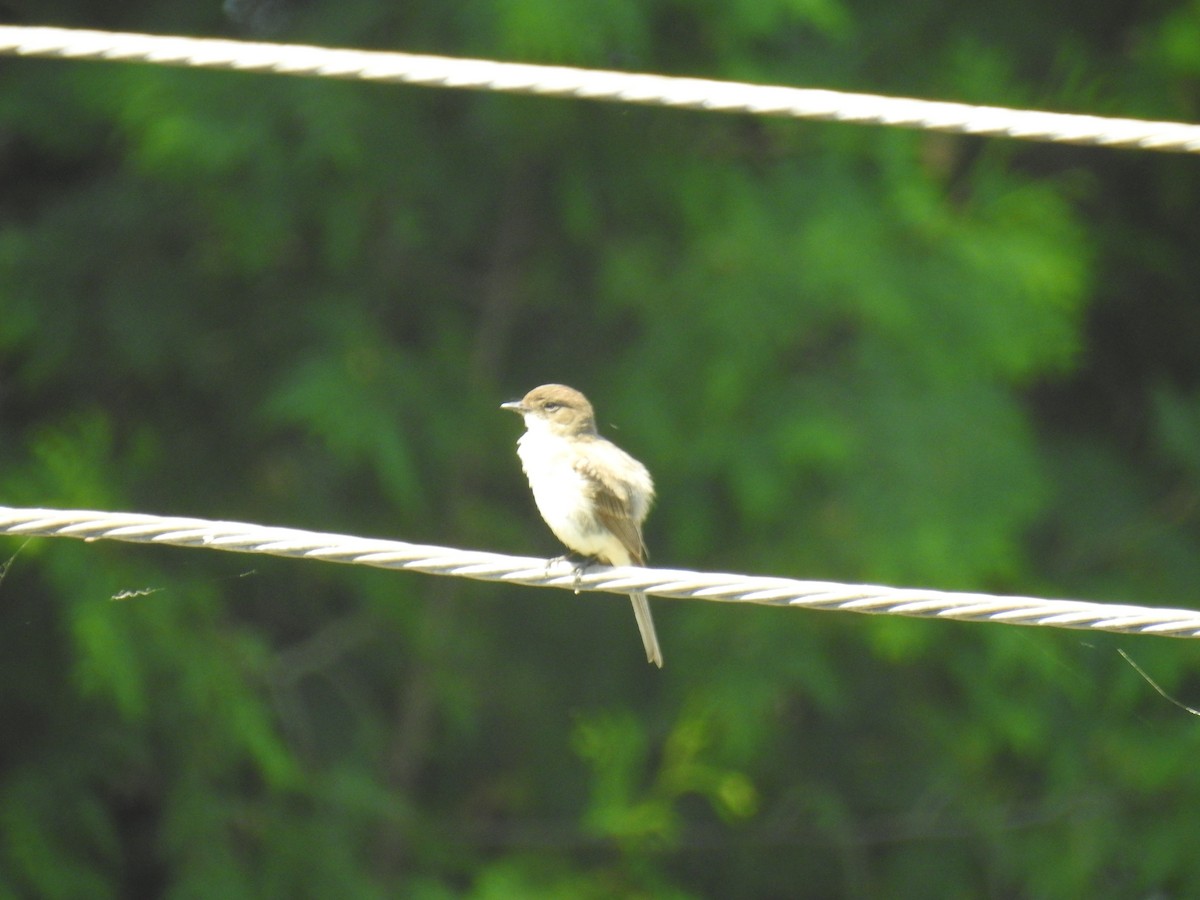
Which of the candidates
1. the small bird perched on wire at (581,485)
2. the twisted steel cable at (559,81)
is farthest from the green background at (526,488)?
the twisted steel cable at (559,81)

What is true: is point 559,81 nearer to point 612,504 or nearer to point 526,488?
point 612,504

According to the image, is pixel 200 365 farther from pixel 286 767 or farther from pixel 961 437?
pixel 961 437

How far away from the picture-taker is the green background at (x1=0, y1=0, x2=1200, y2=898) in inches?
287

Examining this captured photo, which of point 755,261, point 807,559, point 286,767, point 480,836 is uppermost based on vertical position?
point 755,261

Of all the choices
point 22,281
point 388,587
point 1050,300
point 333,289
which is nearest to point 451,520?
point 388,587

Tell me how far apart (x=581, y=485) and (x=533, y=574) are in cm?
191

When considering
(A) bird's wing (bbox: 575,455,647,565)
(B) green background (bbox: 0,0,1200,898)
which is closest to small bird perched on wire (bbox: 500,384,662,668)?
(A) bird's wing (bbox: 575,455,647,565)

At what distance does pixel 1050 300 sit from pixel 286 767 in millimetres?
4370

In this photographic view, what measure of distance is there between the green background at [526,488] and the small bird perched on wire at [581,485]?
5.47 ft

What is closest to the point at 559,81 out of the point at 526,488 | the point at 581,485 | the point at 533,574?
the point at 533,574

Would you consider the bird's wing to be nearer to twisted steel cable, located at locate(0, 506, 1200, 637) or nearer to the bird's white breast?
the bird's white breast

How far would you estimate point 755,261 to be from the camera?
753 cm

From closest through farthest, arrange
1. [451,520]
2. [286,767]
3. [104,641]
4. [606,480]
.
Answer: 1. [606,480]
2. [104,641]
3. [286,767]
4. [451,520]

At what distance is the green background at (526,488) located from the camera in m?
7.30
